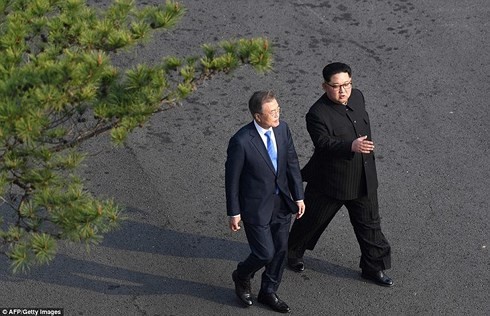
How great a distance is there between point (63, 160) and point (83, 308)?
1.96 m

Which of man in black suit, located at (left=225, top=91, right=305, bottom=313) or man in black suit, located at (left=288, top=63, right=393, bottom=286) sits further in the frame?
man in black suit, located at (left=288, top=63, right=393, bottom=286)

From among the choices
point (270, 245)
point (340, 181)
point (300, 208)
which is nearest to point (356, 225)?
point (340, 181)

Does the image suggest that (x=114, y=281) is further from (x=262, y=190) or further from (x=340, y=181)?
Answer: (x=340, y=181)

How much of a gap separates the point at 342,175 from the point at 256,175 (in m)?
0.66

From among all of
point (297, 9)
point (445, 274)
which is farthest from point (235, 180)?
point (297, 9)

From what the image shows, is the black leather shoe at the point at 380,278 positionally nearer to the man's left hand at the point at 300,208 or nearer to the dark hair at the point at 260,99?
the man's left hand at the point at 300,208

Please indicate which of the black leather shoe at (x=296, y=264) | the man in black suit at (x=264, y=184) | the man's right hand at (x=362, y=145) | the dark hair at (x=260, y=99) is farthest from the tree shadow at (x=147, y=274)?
the dark hair at (x=260, y=99)

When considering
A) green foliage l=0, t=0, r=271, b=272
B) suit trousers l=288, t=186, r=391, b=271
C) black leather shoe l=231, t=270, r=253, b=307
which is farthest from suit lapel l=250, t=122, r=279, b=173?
black leather shoe l=231, t=270, r=253, b=307

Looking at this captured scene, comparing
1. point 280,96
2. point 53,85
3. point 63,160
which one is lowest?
point 280,96

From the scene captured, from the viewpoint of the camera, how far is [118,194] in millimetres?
7859

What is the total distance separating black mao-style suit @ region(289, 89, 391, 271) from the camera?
20.5ft

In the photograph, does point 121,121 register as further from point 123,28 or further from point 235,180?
point 235,180

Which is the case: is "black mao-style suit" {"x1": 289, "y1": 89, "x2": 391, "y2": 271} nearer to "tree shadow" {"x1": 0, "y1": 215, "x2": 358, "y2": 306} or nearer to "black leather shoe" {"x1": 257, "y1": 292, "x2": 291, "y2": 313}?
"tree shadow" {"x1": 0, "y1": 215, "x2": 358, "y2": 306}

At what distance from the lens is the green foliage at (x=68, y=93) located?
449 cm
